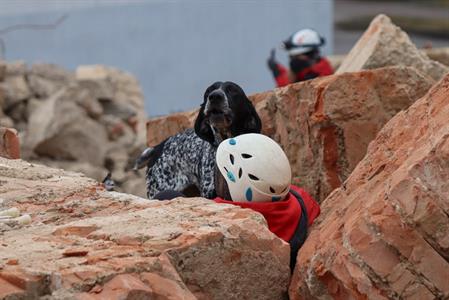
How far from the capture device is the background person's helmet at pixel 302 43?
391 inches

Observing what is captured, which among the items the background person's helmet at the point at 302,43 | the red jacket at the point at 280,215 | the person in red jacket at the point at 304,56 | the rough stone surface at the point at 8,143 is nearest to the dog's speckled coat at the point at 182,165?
the rough stone surface at the point at 8,143

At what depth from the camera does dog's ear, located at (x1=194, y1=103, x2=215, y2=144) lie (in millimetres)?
6637

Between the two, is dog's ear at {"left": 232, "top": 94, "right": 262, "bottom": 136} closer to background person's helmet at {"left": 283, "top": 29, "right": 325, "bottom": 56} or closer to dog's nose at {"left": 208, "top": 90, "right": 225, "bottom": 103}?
dog's nose at {"left": 208, "top": 90, "right": 225, "bottom": 103}

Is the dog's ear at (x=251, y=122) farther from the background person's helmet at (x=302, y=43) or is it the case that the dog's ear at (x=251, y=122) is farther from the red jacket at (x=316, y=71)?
the background person's helmet at (x=302, y=43)

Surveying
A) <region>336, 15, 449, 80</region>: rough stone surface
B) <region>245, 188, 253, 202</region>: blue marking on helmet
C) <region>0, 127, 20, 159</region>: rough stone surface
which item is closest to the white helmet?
<region>245, 188, 253, 202</region>: blue marking on helmet

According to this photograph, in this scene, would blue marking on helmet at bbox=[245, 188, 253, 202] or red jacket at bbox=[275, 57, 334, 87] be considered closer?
blue marking on helmet at bbox=[245, 188, 253, 202]

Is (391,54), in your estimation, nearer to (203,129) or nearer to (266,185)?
(203,129)

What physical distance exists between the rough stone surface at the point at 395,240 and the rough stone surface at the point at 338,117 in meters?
1.51

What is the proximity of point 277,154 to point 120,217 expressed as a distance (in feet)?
2.53

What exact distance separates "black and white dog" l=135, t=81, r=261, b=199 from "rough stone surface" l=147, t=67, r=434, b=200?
36cm

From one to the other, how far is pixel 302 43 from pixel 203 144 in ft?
10.8

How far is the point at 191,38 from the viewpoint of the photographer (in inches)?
569

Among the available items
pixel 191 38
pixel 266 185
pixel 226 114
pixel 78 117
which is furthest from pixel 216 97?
pixel 191 38

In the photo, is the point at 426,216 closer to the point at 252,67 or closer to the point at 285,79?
the point at 285,79
